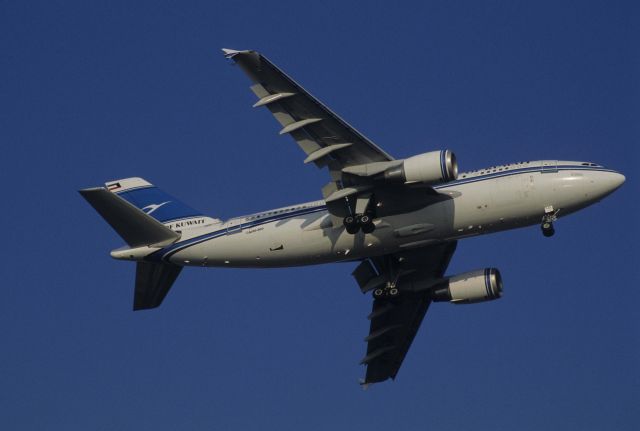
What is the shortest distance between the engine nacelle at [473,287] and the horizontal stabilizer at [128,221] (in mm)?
14839

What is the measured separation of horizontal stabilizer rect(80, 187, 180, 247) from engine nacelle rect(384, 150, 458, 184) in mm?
11966

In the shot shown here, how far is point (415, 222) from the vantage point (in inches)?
2083

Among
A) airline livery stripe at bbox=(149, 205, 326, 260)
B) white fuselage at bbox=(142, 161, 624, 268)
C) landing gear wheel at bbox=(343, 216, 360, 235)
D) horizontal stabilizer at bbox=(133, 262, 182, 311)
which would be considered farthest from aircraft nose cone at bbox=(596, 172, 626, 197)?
horizontal stabilizer at bbox=(133, 262, 182, 311)

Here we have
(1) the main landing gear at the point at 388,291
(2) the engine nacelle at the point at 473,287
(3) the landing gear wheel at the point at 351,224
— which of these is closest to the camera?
(3) the landing gear wheel at the point at 351,224

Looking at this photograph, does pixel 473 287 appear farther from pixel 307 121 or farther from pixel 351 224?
pixel 307 121

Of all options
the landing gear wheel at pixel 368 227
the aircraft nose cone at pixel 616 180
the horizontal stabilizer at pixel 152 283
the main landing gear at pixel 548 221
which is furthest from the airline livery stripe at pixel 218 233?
the aircraft nose cone at pixel 616 180

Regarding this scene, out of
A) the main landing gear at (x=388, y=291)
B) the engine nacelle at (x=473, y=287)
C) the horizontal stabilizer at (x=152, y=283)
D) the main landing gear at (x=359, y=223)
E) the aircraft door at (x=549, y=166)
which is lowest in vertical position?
the horizontal stabilizer at (x=152, y=283)

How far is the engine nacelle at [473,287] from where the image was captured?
58312 millimetres

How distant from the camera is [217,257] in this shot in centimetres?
5531

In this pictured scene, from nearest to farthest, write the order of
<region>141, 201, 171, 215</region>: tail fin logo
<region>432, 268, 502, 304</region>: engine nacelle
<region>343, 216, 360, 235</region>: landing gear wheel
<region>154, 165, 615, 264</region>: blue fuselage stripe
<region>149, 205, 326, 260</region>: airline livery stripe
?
<region>154, 165, 615, 264</region>: blue fuselage stripe
<region>343, 216, 360, 235</region>: landing gear wheel
<region>149, 205, 326, 260</region>: airline livery stripe
<region>432, 268, 502, 304</region>: engine nacelle
<region>141, 201, 171, 215</region>: tail fin logo

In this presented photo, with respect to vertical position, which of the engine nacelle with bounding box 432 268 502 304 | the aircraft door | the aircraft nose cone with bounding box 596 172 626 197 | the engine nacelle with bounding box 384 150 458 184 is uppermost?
the aircraft door

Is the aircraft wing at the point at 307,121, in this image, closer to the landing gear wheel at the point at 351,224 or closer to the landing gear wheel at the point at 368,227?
the landing gear wheel at the point at 351,224

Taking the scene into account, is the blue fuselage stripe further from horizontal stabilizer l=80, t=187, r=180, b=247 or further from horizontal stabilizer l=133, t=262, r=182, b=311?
horizontal stabilizer l=133, t=262, r=182, b=311

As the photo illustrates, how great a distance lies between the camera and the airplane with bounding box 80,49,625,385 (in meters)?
51.2
